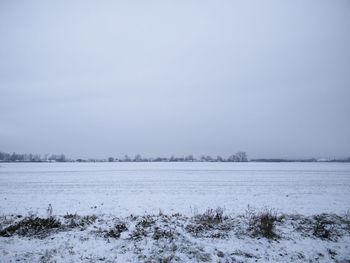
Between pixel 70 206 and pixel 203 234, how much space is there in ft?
33.7

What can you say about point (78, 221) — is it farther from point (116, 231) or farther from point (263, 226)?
point (263, 226)

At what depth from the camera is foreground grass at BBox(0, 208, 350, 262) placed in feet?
Result: 28.6

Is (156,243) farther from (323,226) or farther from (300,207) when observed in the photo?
(300,207)

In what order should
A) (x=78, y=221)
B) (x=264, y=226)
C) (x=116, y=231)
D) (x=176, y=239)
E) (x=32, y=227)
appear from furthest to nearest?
(x=78, y=221) < (x=32, y=227) < (x=264, y=226) < (x=116, y=231) < (x=176, y=239)

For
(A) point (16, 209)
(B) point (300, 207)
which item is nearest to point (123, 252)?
(A) point (16, 209)

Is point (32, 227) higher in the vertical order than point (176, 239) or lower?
higher

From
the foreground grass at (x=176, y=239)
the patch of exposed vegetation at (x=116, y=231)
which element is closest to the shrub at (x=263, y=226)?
the foreground grass at (x=176, y=239)

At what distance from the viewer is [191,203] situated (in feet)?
57.8

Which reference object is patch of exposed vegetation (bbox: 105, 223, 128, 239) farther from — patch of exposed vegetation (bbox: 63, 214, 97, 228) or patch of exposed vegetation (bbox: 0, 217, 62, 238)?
patch of exposed vegetation (bbox: 0, 217, 62, 238)

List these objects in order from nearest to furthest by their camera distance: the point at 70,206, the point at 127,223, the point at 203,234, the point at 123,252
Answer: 1. the point at 123,252
2. the point at 203,234
3. the point at 127,223
4. the point at 70,206

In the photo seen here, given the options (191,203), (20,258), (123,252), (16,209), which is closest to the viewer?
(20,258)

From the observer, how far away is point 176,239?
970cm

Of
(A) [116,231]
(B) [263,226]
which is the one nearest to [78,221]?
(A) [116,231]

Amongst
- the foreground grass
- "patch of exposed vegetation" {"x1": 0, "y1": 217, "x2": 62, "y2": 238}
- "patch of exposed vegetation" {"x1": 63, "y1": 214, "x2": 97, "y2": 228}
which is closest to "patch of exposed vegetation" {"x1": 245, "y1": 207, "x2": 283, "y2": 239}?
the foreground grass
